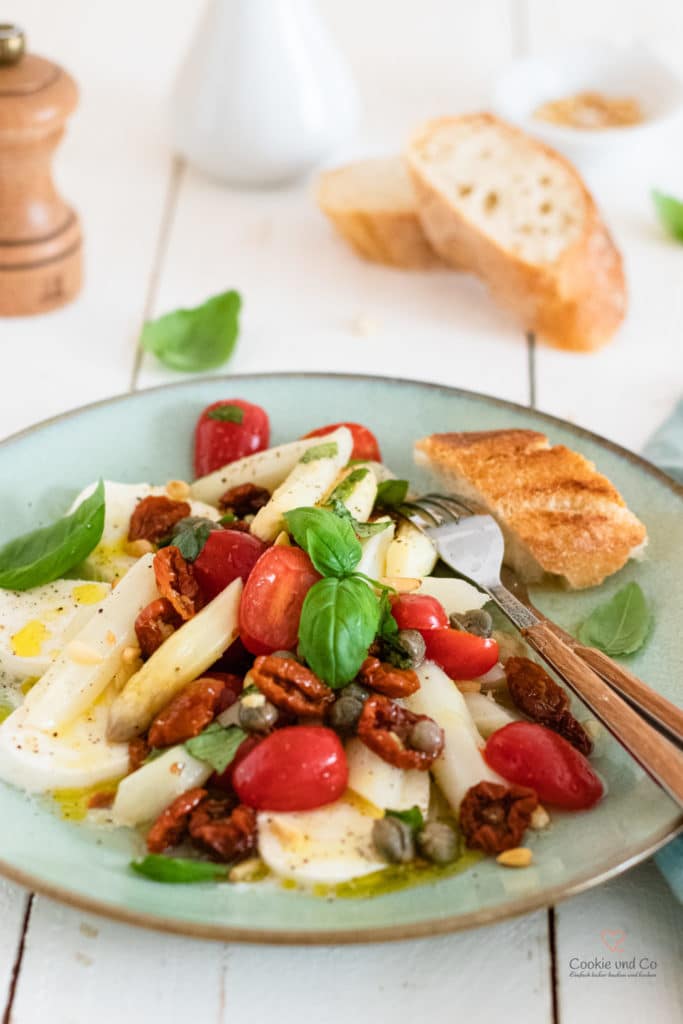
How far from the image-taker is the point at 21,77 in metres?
3.83

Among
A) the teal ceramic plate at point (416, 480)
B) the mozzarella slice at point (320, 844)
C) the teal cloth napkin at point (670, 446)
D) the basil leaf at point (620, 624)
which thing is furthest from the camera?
the teal cloth napkin at point (670, 446)

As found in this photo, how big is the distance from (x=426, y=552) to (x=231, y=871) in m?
0.93

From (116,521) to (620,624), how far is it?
1.20m

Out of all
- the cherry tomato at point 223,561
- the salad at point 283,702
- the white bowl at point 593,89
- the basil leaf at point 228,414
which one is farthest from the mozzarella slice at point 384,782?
the white bowl at point 593,89

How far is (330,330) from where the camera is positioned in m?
4.29

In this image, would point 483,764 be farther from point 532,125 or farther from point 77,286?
point 532,125

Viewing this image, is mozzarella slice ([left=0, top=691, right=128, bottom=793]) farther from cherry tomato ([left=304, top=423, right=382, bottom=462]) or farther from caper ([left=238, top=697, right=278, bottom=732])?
cherry tomato ([left=304, top=423, right=382, bottom=462])

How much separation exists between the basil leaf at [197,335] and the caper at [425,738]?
1950mm

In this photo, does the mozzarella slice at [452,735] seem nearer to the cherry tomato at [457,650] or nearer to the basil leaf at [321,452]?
the cherry tomato at [457,650]

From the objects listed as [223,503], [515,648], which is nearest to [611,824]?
[515,648]

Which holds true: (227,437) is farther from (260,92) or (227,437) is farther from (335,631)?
(260,92)

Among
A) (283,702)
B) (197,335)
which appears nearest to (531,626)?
(283,702)

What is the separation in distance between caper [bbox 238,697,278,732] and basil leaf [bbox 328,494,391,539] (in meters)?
0.53

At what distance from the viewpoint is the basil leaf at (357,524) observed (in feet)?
8.96
